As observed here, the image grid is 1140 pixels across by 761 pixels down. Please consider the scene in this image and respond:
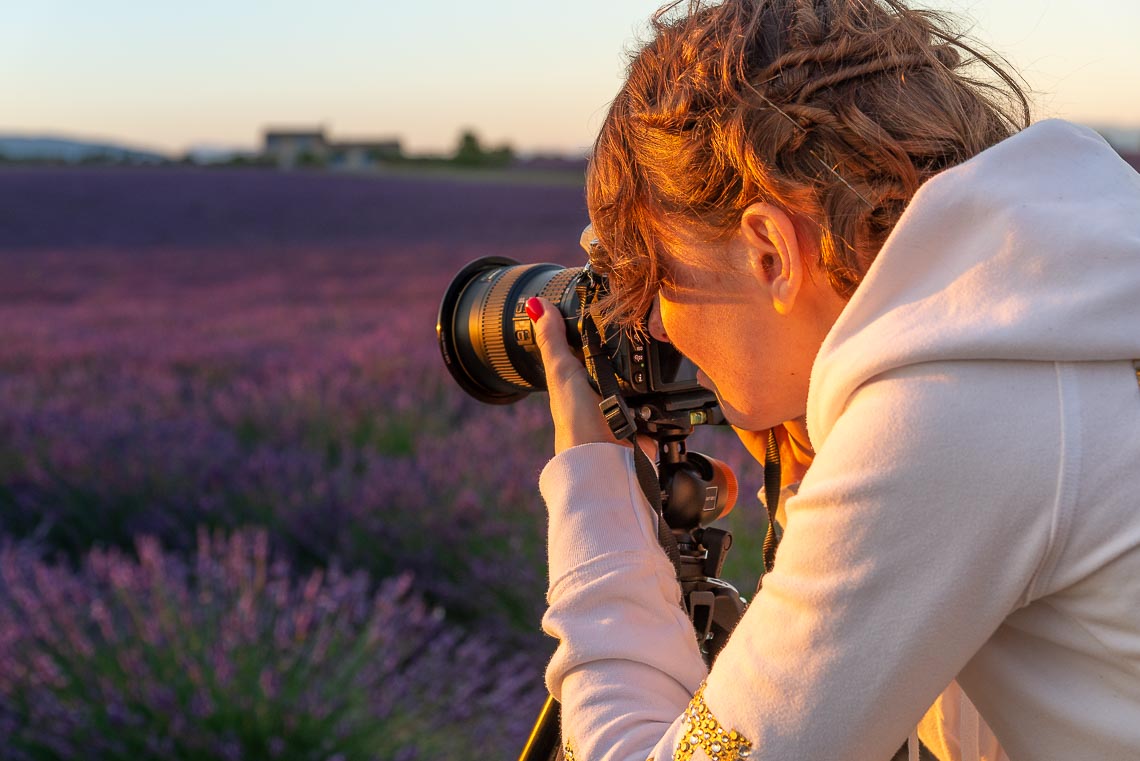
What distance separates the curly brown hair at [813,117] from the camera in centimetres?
71

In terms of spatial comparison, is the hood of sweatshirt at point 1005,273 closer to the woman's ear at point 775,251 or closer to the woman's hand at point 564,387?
the woman's ear at point 775,251

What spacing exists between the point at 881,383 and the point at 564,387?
44cm

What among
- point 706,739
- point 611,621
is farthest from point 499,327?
point 706,739

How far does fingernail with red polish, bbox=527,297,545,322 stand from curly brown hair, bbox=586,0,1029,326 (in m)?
0.30

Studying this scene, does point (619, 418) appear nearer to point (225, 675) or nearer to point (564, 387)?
point (564, 387)

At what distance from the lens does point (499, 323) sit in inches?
47.1

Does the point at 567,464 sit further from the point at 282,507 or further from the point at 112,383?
the point at 112,383

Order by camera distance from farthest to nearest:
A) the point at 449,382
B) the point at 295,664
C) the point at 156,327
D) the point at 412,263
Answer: the point at 412,263
the point at 156,327
the point at 449,382
the point at 295,664

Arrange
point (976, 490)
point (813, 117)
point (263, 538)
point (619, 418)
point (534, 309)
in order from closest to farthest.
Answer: point (976, 490) < point (813, 117) < point (619, 418) < point (534, 309) < point (263, 538)

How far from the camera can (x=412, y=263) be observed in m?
7.71

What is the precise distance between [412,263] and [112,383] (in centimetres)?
403

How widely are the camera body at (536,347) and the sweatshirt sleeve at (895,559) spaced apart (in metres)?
0.41

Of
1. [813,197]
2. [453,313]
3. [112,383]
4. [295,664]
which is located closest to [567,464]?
[813,197]

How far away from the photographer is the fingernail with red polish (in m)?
1.09
